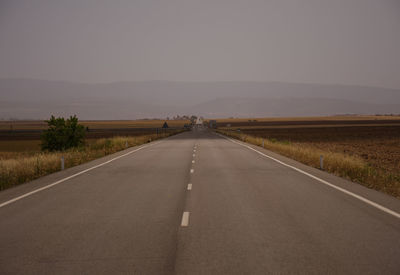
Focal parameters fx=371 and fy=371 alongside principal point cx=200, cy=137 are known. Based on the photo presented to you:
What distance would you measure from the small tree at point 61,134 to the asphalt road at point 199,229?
21.1 metres

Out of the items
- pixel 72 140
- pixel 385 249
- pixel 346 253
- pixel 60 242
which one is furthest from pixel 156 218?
pixel 72 140

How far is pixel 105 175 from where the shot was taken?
1327 centimetres

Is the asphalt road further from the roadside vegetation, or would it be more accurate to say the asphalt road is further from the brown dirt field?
the brown dirt field

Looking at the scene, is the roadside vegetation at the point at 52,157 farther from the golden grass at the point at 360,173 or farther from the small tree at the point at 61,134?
the golden grass at the point at 360,173

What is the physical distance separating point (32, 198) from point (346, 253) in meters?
7.34

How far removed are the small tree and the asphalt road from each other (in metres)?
21.1

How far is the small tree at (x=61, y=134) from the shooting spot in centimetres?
3100

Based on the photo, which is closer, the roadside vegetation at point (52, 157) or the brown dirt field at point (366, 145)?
the roadside vegetation at point (52, 157)

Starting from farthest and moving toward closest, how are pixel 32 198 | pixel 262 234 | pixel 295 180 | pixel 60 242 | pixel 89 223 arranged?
pixel 295 180 → pixel 32 198 → pixel 89 223 → pixel 262 234 → pixel 60 242

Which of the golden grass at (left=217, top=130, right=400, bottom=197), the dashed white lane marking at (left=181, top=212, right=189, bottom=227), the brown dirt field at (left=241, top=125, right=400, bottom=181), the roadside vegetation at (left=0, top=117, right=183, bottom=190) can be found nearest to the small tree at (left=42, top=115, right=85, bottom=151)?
the roadside vegetation at (left=0, top=117, right=183, bottom=190)

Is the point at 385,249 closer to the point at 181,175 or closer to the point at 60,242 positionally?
the point at 60,242

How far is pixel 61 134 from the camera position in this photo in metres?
31.2

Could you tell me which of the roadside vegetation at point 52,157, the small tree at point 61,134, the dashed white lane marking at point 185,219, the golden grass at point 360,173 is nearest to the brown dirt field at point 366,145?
the golden grass at point 360,173

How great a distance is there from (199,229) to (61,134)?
1087 inches
